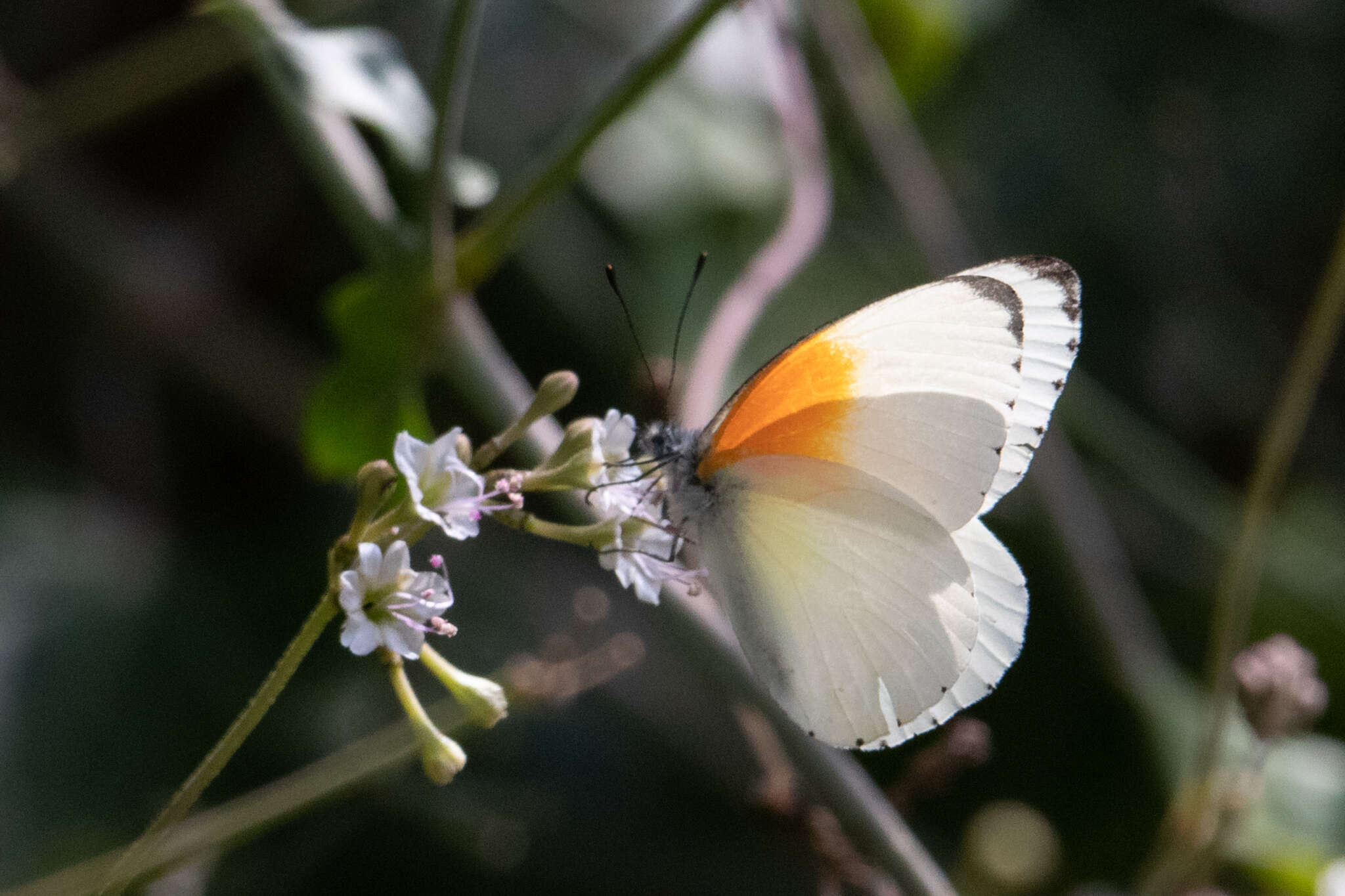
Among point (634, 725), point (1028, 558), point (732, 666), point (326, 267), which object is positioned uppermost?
point (326, 267)

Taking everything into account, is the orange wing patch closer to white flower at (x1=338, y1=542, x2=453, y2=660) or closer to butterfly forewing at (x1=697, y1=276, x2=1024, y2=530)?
butterfly forewing at (x1=697, y1=276, x2=1024, y2=530)

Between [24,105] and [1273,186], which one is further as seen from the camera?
[1273,186]

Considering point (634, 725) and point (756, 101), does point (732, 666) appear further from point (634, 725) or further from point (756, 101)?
point (756, 101)

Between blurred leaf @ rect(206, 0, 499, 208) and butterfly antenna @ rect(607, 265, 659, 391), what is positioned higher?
blurred leaf @ rect(206, 0, 499, 208)

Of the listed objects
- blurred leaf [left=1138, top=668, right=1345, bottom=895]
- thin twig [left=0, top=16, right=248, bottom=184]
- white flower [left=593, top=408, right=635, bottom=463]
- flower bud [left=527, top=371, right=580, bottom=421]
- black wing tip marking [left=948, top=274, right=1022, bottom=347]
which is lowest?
blurred leaf [left=1138, top=668, right=1345, bottom=895]

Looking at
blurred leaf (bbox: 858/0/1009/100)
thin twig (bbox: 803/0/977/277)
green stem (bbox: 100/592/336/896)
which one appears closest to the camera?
green stem (bbox: 100/592/336/896)

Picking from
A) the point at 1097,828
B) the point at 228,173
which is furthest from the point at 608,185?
the point at 1097,828

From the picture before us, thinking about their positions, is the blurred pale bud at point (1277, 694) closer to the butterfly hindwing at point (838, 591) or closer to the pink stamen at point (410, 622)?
the butterfly hindwing at point (838, 591)

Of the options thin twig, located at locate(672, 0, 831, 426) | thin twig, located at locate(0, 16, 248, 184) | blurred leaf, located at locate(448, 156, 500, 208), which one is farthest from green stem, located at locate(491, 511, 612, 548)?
thin twig, located at locate(0, 16, 248, 184)
